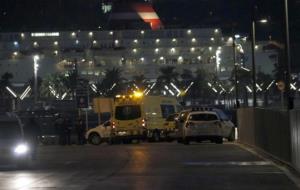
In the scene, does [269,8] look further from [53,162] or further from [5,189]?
[5,189]

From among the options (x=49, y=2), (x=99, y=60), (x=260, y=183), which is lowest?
(x=260, y=183)

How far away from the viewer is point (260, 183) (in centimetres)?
1847

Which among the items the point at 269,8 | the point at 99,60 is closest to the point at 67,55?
the point at 99,60

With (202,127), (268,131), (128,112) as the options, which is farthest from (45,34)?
(268,131)

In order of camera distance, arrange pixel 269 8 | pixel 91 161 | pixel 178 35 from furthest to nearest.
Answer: pixel 178 35 → pixel 269 8 → pixel 91 161

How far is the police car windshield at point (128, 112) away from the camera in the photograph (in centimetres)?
4462

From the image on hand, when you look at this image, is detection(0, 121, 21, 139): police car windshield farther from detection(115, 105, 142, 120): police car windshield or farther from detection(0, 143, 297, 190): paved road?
detection(115, 105, 142, 120): police car windshield

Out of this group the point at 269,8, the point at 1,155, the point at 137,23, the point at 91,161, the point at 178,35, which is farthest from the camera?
the point at 137,23

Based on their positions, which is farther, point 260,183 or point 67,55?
point 67,55

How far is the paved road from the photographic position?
18.2 m

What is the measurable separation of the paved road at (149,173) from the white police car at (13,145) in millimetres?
388

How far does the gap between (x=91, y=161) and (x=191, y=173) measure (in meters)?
6.65

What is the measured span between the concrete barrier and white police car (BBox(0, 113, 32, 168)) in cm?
812

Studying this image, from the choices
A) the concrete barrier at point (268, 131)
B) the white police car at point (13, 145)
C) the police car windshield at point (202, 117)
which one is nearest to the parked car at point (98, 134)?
the police car windshield at point (202, 117)
